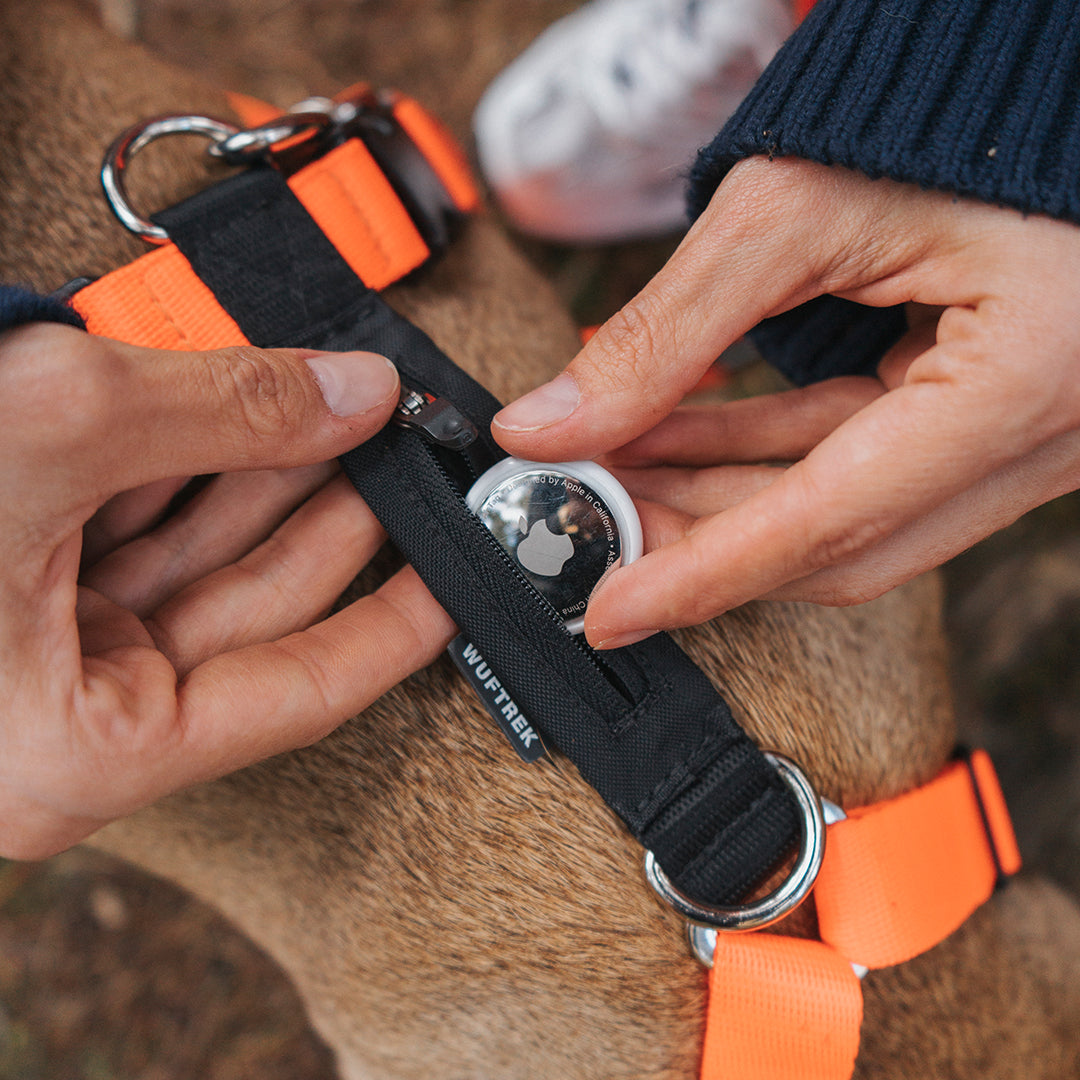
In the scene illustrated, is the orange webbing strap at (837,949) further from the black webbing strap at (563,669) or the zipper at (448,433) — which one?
the zipper at (448,433)

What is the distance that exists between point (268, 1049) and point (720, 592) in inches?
97.8

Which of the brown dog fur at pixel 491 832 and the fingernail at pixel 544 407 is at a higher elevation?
the fingernail at pixel 544 407

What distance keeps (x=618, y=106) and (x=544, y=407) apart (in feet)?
5.63

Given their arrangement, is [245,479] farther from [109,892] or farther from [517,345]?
[109,892]

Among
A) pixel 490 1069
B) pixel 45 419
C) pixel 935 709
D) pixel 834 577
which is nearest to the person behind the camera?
pixel 45 419

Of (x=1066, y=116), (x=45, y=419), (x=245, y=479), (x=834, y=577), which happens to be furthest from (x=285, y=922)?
Answer: (x=1066, y=116)

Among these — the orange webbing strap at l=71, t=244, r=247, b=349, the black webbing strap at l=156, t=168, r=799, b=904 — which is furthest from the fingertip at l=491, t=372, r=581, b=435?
the orange webbing strap at l=71, t=244, r=247, b=349

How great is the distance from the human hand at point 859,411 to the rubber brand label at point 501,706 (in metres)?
0.18

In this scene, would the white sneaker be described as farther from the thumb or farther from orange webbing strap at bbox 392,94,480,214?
the thumb

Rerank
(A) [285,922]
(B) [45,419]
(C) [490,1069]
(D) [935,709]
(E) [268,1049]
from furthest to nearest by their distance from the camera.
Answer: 1. (E) [268,1049]
2. (A) [285,922]
3. (D) [935,709]
4. (C) [490,1069]
5. (B) [45,419]

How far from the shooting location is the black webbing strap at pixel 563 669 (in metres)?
1.23

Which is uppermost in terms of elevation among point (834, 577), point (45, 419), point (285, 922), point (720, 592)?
point (45, 419)

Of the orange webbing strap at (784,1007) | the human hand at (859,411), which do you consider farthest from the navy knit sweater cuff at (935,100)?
the orange webbing strap at (784,1007)

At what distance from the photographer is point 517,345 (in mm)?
1601
